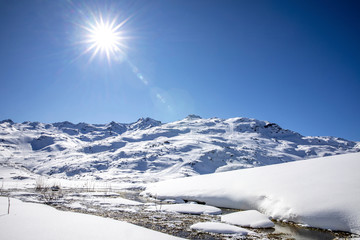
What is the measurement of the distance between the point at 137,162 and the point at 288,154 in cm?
13931

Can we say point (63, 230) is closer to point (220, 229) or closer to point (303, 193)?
point (220, 229)

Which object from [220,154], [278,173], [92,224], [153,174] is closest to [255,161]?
[220,154]

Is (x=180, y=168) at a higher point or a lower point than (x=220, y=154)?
lower

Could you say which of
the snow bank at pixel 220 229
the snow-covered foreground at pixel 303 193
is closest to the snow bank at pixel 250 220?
the snow bank at pixel 220 229

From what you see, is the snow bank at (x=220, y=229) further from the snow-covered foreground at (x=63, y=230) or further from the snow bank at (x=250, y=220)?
the snow-covered foreground at (x=63, y=230)

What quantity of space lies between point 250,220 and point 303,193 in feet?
11.8

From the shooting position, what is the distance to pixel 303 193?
11.7 m

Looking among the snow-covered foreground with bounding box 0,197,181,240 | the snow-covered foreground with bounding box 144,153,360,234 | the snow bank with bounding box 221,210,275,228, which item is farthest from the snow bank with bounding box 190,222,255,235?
the snow-covered foreground with bounding box 144,153,360,234

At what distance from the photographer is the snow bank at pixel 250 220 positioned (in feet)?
33.7

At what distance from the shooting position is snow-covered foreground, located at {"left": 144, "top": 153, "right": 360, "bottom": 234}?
9445 millimetres

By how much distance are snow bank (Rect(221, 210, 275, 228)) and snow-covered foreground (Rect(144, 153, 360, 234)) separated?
151cm

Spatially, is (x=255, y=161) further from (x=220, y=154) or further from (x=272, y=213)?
(x=272, y=213)

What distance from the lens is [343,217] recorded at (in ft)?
29.6

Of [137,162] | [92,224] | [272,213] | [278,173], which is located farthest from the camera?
[137,162]
